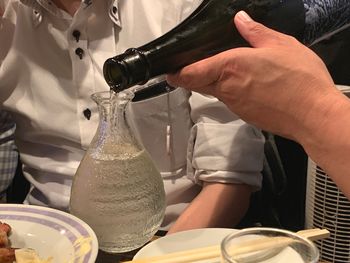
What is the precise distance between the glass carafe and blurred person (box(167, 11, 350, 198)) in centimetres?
11

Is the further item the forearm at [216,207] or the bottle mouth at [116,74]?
the forearm at [216,207]

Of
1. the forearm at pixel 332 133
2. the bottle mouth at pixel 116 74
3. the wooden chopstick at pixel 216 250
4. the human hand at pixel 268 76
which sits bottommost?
the wooden chopstick at pixel 216 250

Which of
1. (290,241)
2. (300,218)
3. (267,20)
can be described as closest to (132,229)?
(290,241)

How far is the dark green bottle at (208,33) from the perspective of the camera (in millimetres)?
668

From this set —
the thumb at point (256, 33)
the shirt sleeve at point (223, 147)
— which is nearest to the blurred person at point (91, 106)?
the shirt sleeve at point (223, 147)

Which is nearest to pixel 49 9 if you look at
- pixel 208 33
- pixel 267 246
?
pixel 208 33

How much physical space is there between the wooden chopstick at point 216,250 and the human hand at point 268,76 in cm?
14

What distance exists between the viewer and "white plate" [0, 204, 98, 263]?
679 mm

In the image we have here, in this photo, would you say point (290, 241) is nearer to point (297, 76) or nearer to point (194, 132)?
point (297, 76)

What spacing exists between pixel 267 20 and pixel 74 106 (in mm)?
417

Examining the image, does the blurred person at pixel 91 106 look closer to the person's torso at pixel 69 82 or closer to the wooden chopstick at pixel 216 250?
the person's torso at pixel 69 82

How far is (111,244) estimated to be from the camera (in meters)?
0.74

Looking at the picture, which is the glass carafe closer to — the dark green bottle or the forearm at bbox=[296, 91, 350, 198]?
the dark green bottle

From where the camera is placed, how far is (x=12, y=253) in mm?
687
